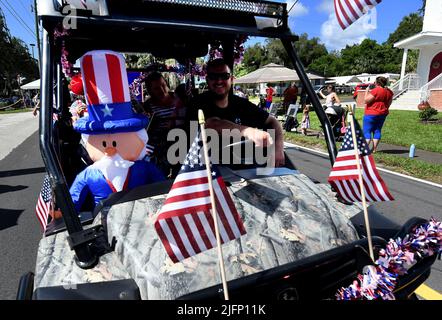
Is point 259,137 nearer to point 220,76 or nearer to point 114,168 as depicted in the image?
point 220,76

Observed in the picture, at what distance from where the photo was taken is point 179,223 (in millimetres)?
1521

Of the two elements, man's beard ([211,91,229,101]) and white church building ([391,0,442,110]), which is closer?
man's beard ([211,91,229,101])

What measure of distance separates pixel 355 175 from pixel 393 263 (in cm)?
54

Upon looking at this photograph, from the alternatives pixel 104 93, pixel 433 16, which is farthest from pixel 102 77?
pixel 433 16

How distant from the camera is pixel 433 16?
79.3 ft

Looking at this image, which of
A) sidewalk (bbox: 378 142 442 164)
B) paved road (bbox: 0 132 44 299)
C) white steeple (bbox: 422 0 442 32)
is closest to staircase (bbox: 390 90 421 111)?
white steeple (bbox: 422 0 442 32)

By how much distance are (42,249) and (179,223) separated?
85 cm

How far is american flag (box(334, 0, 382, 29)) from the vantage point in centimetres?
235

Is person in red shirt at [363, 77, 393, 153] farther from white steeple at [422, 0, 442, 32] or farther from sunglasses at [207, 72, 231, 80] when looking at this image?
white steeple at [422, 0, 442, 32]

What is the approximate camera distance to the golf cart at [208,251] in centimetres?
149

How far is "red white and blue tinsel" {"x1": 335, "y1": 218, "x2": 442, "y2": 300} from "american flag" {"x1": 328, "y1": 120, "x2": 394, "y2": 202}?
30 centimetres
